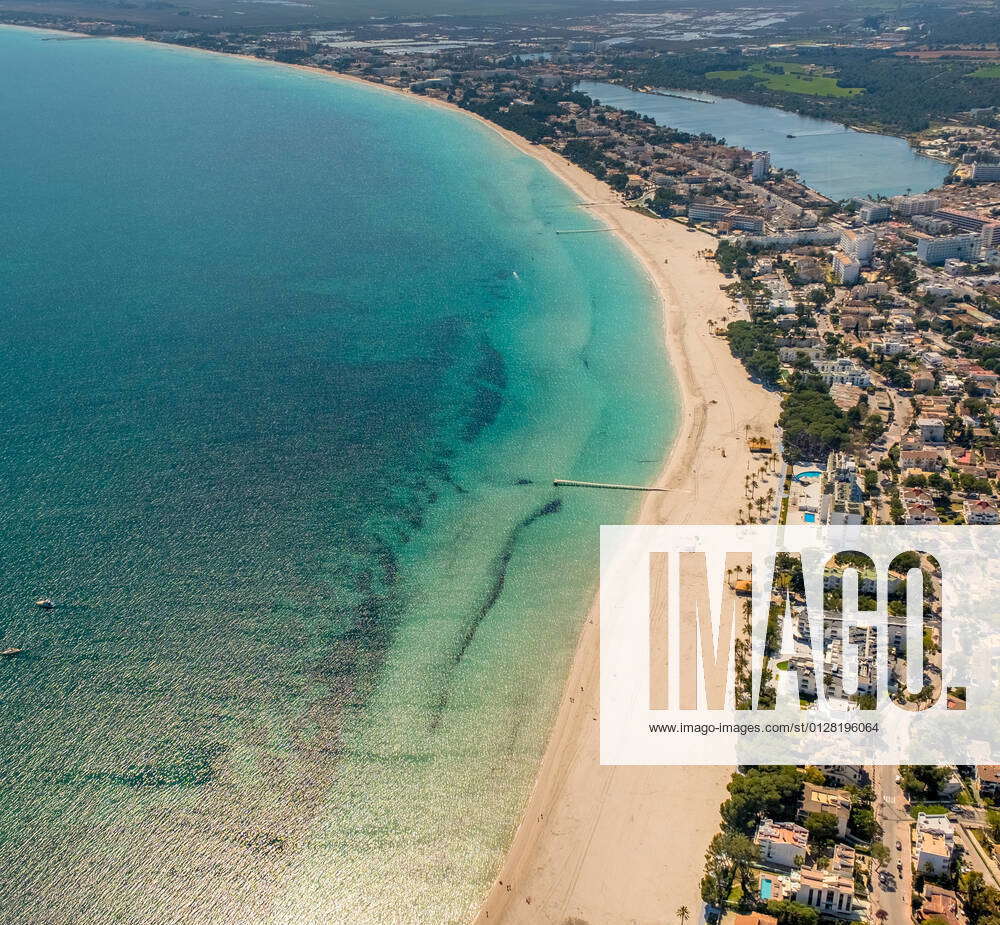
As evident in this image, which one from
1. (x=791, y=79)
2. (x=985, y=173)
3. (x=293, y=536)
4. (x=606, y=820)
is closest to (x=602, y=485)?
(x=293, y=536)

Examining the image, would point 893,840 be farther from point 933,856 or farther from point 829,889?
point 829,889

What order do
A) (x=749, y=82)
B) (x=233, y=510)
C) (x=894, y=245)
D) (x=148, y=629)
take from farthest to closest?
(x=749, y=82)
(x=894, y=245)
(x=233, y=510)
(x=148, y=629)

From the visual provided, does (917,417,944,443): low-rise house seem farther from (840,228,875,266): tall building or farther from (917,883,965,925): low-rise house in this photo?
(840,228,875,266): tall building

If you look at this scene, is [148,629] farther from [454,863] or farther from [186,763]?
[454,863]

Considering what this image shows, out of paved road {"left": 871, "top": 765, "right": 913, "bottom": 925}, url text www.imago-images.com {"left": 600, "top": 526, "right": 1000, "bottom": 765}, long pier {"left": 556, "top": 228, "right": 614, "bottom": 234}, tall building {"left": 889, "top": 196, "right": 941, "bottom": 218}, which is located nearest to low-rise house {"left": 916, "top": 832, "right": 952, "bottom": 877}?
paved road {"left": 871, "top": 765, "right": 913, "bottom": 925}

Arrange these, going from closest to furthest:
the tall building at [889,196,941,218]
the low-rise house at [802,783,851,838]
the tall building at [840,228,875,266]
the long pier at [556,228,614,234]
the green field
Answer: the low-rise house at [802,783,851,838] → the tall building at [840,228,875,266] → the long pier at [556,228,614,234] → the tall building at [889,196,941,218] → the green field

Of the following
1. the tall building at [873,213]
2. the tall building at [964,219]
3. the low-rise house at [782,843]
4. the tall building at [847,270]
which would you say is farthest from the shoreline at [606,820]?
the tall building at [873,213]

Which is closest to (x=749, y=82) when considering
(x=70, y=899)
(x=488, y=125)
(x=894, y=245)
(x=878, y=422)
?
(x=488, y=125)
